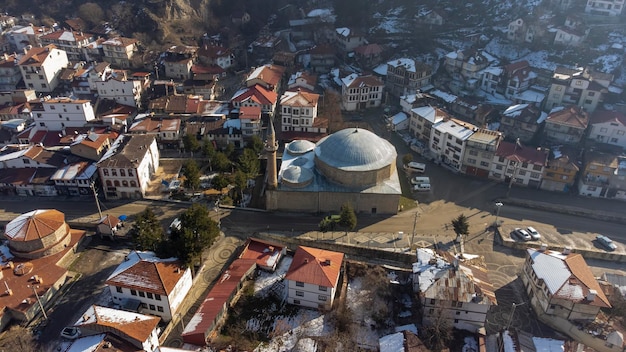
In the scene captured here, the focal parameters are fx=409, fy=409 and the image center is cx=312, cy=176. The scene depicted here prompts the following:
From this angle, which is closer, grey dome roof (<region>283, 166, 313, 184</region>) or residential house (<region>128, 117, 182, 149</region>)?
grey dome roof (<region>283, 166, 313, 184</region>)

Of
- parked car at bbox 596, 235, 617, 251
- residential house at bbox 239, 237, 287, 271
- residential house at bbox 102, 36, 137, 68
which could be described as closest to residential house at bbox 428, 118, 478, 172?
parked car at bbox 596, 235, 617, 251

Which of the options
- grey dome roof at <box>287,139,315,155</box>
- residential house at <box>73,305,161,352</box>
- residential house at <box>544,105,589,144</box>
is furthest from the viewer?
residential house at <box>544,105,589,144</box>

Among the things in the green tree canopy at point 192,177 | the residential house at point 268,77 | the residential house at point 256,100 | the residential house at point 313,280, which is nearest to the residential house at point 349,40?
the residential house at point 268,77

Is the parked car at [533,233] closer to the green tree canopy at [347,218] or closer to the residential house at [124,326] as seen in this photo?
the green tree canopy at [347,218]

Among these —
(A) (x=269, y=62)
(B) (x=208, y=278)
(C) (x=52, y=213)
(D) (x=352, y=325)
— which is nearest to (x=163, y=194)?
(C) (x=52, y=213)

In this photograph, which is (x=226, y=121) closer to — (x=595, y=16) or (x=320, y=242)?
(x=320, y=242)

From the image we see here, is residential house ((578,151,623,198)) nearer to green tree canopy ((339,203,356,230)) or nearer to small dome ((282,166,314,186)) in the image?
green tree canopy ((339,203,356,230))
